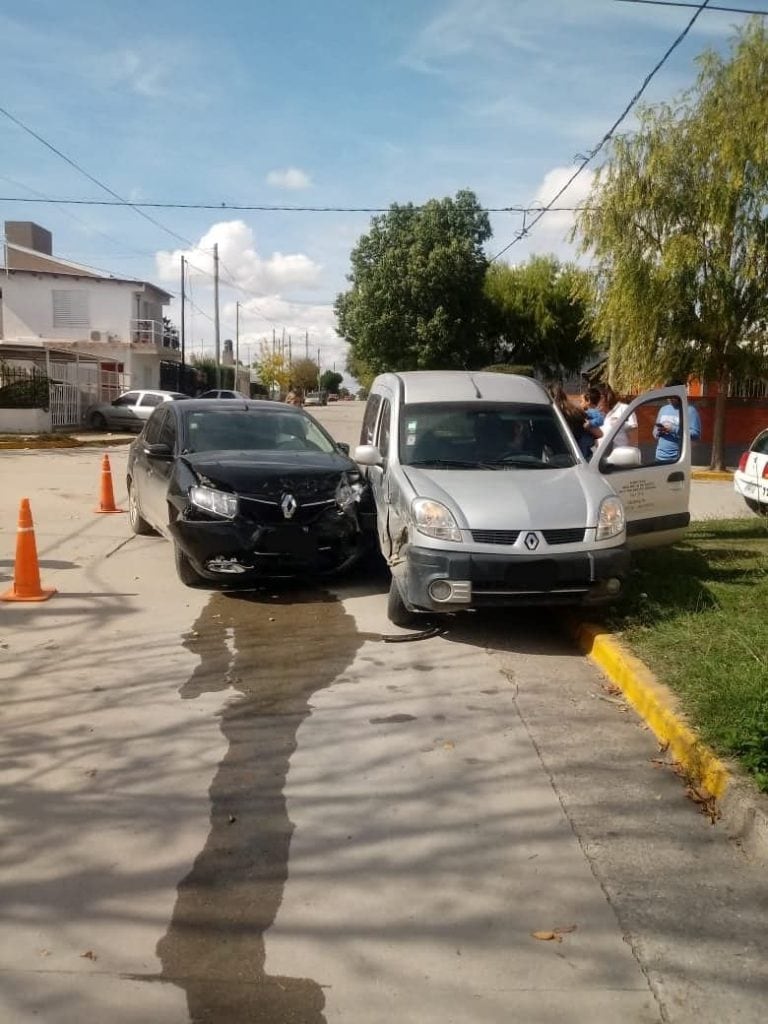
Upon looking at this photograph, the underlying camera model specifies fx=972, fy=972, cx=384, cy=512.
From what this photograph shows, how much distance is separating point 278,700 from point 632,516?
12.7 feet

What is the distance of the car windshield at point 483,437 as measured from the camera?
25.8 ft

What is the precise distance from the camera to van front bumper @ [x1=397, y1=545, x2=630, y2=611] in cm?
654

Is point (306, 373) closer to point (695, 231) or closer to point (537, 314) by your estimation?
point (537, 314)

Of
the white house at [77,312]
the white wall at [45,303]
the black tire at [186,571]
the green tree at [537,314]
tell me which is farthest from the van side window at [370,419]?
the white wall at [45,303]

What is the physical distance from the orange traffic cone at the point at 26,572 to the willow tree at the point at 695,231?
16.4 metres

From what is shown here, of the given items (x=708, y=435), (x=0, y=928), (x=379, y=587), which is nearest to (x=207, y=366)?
(x=708, y=435)

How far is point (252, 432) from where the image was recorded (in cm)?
→ 964

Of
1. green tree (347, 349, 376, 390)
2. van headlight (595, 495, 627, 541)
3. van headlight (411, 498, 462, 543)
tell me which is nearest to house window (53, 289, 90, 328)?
green tree (347, 349, 376, 390)

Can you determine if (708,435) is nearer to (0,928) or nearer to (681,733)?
(681,733)

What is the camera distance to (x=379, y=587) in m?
8.83

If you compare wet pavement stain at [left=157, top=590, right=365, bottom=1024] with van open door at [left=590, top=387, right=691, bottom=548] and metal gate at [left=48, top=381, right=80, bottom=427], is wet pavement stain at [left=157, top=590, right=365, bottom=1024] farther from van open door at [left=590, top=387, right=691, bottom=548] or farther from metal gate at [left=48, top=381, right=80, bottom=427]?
metal gate at [left=48, top=381, right=80, bottom=427]

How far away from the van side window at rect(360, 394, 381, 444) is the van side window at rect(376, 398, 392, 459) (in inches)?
12.1

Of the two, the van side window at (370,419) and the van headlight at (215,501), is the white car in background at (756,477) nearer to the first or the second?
the van side window at (370,419)

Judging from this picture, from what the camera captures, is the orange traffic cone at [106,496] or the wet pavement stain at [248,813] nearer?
the wet pavement stain at [248,813]
